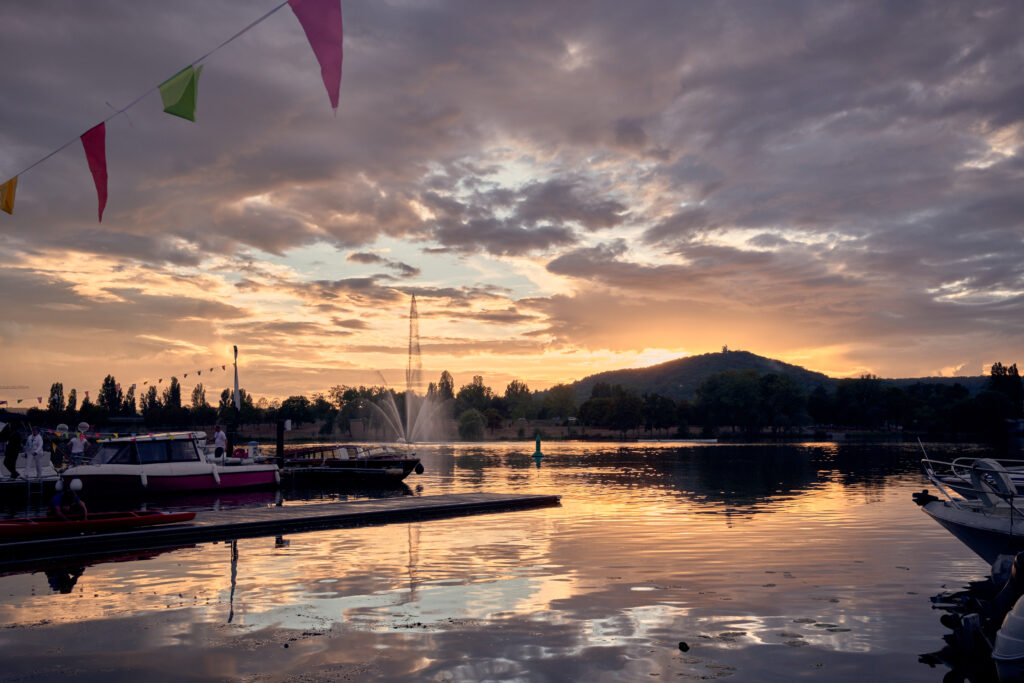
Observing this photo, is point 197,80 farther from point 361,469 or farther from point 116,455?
point 361,469

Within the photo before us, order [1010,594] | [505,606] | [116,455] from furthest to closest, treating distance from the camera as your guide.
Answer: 1. [116,455]
2. [505,606]
3. [1010,594]

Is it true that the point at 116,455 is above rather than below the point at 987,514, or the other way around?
above

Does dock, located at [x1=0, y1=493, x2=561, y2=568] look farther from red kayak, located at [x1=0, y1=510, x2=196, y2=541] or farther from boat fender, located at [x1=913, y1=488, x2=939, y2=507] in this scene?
boat fender, located at [x1=913, y1=488, x2=939, y2=507]

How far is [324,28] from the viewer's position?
587 inches

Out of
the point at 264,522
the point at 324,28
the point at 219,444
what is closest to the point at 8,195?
the point at 264,522

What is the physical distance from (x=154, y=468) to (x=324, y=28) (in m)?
32.9

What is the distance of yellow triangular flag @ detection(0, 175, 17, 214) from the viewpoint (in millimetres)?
24375

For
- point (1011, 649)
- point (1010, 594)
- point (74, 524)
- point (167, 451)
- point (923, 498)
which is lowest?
point (1011, 649)

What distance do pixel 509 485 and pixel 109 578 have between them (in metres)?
33.4

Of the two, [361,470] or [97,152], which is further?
[361,470]

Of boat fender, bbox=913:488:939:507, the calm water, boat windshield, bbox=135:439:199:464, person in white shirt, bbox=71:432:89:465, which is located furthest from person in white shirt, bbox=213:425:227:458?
boat fender, bbox=913:488:939:507

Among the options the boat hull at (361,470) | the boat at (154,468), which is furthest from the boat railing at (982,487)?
the boat hull at (361,470)

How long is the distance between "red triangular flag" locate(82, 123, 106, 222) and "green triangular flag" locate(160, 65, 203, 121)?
4462 millimetres

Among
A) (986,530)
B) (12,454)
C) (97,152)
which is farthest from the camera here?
(12,454)
